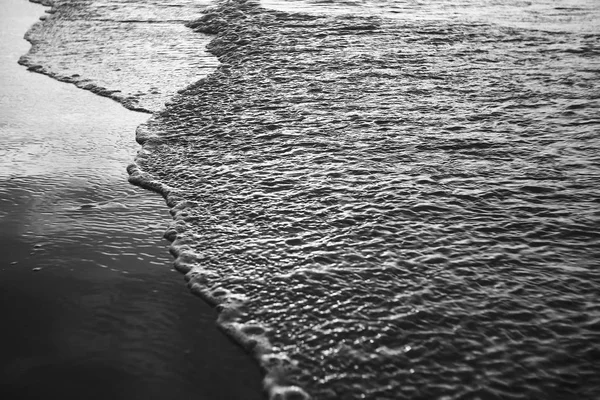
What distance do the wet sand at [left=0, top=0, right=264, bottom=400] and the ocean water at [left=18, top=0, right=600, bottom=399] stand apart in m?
0.13

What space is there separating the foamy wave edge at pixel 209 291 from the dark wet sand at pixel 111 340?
0.15ft

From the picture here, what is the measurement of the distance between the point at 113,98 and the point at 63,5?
23.0 feet

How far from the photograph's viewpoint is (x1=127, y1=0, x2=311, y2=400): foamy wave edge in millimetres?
2105

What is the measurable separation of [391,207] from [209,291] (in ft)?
3.89

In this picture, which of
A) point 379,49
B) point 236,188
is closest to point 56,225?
point 236,188

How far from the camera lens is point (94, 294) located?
2566 mm

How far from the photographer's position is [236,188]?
11.6ft

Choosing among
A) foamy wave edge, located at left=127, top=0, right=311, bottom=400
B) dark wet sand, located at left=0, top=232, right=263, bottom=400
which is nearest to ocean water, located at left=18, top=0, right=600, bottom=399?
foamy wave edge, located at left=127, top=0, right=311, bottom=400

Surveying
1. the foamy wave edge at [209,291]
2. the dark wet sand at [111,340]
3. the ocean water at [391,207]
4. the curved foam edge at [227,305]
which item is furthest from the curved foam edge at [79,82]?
the dark wet sand at [111,340]

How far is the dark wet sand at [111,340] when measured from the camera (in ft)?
6.68

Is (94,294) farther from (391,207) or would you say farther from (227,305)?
(391,207)

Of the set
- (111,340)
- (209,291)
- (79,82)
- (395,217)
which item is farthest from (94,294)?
(79,82)

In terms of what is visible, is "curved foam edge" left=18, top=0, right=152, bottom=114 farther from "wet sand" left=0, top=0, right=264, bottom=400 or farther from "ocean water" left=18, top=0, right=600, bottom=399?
"wet sand" left=0, top=0, right=264, bottom=400

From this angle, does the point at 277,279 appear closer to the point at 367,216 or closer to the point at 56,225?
the point at 367,216
